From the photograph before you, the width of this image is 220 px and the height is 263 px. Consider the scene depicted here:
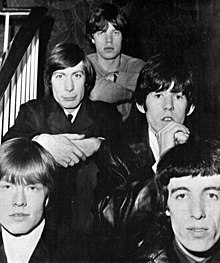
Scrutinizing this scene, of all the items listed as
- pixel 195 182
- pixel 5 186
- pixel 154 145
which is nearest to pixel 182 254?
pixel 195 182

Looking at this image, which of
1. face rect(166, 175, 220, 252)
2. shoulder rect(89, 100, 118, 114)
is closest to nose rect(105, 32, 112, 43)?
shoulder rect(89, 100, 118, 114)

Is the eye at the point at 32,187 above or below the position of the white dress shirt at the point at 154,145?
below

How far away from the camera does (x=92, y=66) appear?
294cm

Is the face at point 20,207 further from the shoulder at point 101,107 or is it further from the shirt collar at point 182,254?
the shirt collar at point 182,254

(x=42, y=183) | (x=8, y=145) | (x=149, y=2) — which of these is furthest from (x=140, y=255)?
(x=149, y=2)

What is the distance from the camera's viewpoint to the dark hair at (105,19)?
296 centimetres

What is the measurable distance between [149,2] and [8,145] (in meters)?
1.02

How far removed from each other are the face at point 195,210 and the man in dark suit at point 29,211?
53 centimetres

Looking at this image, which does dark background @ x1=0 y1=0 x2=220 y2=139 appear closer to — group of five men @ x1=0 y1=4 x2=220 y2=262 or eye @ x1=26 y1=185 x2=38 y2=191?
group of five men @ x1=0 y1=4 x2=220 y2=262

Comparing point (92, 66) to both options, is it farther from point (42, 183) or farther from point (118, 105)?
point (42, 183)

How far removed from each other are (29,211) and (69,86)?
65cm

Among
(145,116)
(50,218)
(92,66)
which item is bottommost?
(50,218)

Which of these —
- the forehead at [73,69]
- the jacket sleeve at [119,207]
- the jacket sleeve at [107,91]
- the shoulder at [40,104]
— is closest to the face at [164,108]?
the jacket sleeve at [107,91]

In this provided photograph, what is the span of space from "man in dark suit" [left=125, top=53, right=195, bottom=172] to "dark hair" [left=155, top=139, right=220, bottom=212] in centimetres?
4
